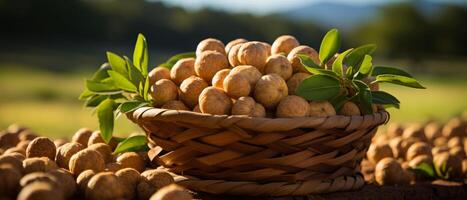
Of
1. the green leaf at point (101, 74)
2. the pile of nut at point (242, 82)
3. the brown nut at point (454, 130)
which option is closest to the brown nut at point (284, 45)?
the pile of nut at point (242, 82)

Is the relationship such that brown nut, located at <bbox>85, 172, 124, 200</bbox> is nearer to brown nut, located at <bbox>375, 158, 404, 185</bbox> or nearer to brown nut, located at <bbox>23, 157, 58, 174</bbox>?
brown nut, located at <bbox>23, 157, 58, 174</bbox>

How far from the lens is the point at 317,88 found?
2260 mm

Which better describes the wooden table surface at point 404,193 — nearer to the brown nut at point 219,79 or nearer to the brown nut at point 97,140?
the brown nut at point 219,79

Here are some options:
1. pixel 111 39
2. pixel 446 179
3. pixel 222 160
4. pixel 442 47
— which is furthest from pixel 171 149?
pixel 442 47

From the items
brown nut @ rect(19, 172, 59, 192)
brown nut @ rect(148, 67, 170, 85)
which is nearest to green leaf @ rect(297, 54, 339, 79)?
brown nut @ rect(148, 67, 170, 85)

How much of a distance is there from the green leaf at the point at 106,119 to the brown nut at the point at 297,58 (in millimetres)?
960

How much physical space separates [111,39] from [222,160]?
20250 mm

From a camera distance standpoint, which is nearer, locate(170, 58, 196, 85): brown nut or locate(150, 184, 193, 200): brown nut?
locate(150, 184, 193, 200): brown nut

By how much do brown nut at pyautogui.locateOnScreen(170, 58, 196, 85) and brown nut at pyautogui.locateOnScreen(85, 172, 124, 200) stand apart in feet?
2.30

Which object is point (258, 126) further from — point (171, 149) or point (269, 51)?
point (269, 51)

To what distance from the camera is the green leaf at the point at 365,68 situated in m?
2.40

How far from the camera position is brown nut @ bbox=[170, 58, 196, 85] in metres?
2.52

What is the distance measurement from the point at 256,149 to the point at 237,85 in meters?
0.29

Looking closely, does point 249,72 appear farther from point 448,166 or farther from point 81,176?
point 448,166
